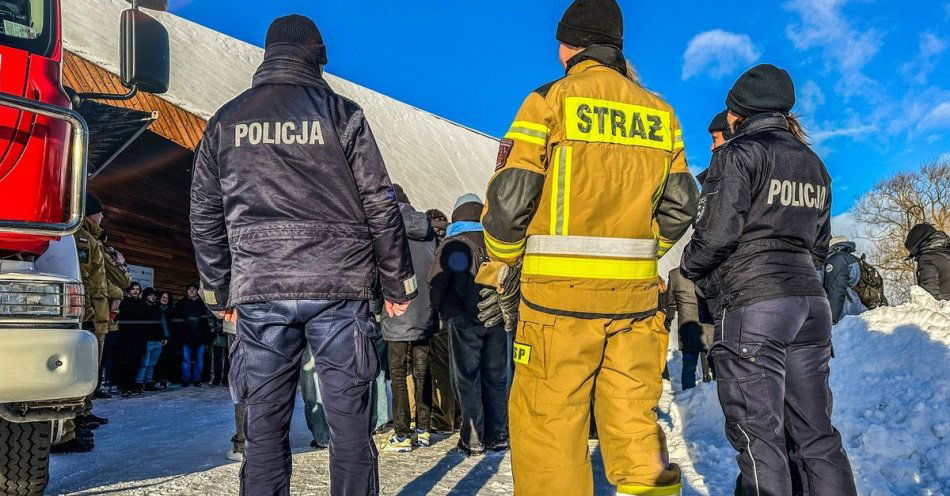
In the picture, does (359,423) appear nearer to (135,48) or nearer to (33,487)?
(33,487)

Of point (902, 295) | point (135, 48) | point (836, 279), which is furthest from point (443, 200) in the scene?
point (135, 48)

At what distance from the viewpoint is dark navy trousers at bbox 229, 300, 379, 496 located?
2486 millimetres

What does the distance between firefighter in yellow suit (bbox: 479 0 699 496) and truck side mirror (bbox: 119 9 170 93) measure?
2093 mm

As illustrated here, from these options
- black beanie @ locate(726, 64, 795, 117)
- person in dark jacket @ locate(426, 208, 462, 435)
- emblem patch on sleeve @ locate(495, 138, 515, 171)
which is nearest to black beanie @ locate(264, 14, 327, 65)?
emblem patch on sleeve @ locate(495, 138, 515, 171)

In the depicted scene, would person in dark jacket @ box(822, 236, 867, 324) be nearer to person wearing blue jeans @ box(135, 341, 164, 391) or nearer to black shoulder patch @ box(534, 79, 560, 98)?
black shoulder patch @ box(534, 79, 560, 98)

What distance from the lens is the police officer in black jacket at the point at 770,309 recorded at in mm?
2775

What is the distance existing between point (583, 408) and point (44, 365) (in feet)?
6.82

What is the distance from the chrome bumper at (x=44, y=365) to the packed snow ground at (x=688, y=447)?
3.59 ft

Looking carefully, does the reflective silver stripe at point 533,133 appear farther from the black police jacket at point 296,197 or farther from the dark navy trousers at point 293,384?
the dark navy trousers at point 293,384

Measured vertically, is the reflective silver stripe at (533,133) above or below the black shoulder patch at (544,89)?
below

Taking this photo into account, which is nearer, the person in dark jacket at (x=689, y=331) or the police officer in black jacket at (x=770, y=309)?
the police officer in black jacket at (x=770, y=309)

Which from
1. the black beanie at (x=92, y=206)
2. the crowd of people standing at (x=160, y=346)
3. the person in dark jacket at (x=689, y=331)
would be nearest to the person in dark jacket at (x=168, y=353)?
the crowd of people standing at (x=160, y=346)

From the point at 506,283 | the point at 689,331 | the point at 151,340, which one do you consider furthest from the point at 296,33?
the point at 151,340

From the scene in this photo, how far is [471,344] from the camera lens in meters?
5.18
